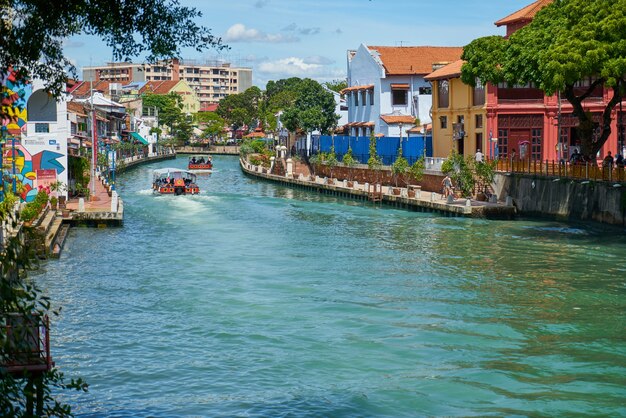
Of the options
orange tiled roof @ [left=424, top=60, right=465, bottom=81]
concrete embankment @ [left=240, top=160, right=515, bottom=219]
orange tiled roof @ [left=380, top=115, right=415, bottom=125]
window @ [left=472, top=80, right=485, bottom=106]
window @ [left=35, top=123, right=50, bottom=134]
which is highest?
orange tiled roof @ [left=424, top=60, right=465, bottom=81]

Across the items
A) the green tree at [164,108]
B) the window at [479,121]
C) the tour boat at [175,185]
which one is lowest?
the tour boat at [175,185]

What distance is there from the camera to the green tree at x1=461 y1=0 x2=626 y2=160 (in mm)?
41625

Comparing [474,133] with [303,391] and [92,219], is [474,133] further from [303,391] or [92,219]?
[303,391]

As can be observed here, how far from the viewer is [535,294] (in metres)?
30.0

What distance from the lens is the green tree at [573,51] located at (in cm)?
4162

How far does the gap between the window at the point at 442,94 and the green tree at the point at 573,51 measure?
19.6 meters

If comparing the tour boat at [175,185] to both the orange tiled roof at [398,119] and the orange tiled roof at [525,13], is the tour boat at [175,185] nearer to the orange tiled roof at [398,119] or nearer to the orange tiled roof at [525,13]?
the orange tiled roof at [398,119]

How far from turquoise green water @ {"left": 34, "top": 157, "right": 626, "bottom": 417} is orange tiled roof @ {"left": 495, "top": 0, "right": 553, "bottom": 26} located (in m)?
21.0

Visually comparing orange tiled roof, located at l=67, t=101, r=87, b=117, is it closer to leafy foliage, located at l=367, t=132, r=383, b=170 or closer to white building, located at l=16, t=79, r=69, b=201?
leafy foliage, located at l=367, t=132, r=383, b=170

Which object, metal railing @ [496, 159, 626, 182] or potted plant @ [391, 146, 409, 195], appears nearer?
metal railing @ [496, 159, 626, 182]

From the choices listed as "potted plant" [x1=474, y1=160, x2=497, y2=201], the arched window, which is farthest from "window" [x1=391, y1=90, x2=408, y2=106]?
the arched window

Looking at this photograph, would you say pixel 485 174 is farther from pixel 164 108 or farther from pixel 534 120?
pixel 164 108

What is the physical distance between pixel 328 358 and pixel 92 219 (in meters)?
27.3

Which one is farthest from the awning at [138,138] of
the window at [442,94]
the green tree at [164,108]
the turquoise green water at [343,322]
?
the turquoise green water at [343,322]
